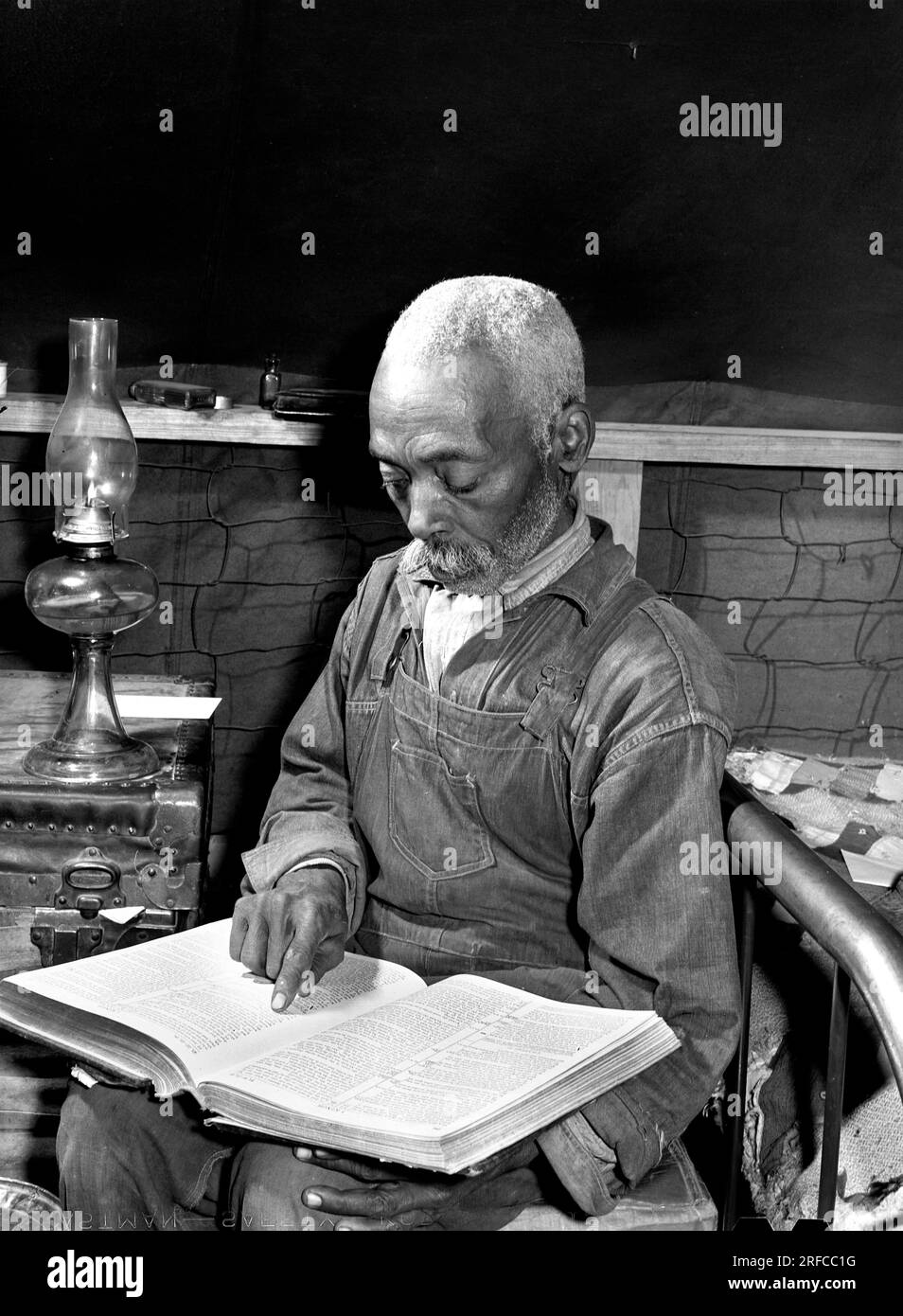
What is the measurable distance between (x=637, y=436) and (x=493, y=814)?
1065mm

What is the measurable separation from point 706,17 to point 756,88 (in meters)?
0.14

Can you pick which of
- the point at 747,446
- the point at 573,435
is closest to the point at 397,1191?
the point at 573,435

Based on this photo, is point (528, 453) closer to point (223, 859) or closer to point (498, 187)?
point (498, 187)

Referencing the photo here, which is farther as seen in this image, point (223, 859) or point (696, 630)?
point (223, 859)

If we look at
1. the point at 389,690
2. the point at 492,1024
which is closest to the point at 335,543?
the point at 389,690

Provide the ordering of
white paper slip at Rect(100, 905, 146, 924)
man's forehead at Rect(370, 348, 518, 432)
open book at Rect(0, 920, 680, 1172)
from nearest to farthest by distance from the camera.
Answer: open book at Rect(0, 920, 680, 1172), man's forehead at Rect(370, 348, 518, 432), white paper slip at Rect(100, 905, 146, 924)

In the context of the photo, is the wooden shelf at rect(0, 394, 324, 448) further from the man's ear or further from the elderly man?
the man's ear

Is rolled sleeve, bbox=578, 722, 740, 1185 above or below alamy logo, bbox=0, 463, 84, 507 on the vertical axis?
below

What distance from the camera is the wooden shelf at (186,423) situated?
7.32 feet

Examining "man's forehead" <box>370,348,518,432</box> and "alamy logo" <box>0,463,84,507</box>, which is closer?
"man's forehead" <box>370,348,518,432</box>

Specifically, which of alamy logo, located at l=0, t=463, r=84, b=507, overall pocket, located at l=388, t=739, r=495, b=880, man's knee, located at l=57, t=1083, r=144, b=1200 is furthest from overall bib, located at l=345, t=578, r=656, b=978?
alamy logo, located at l=0, t=463, r=84, b=507

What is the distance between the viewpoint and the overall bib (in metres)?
1.38
